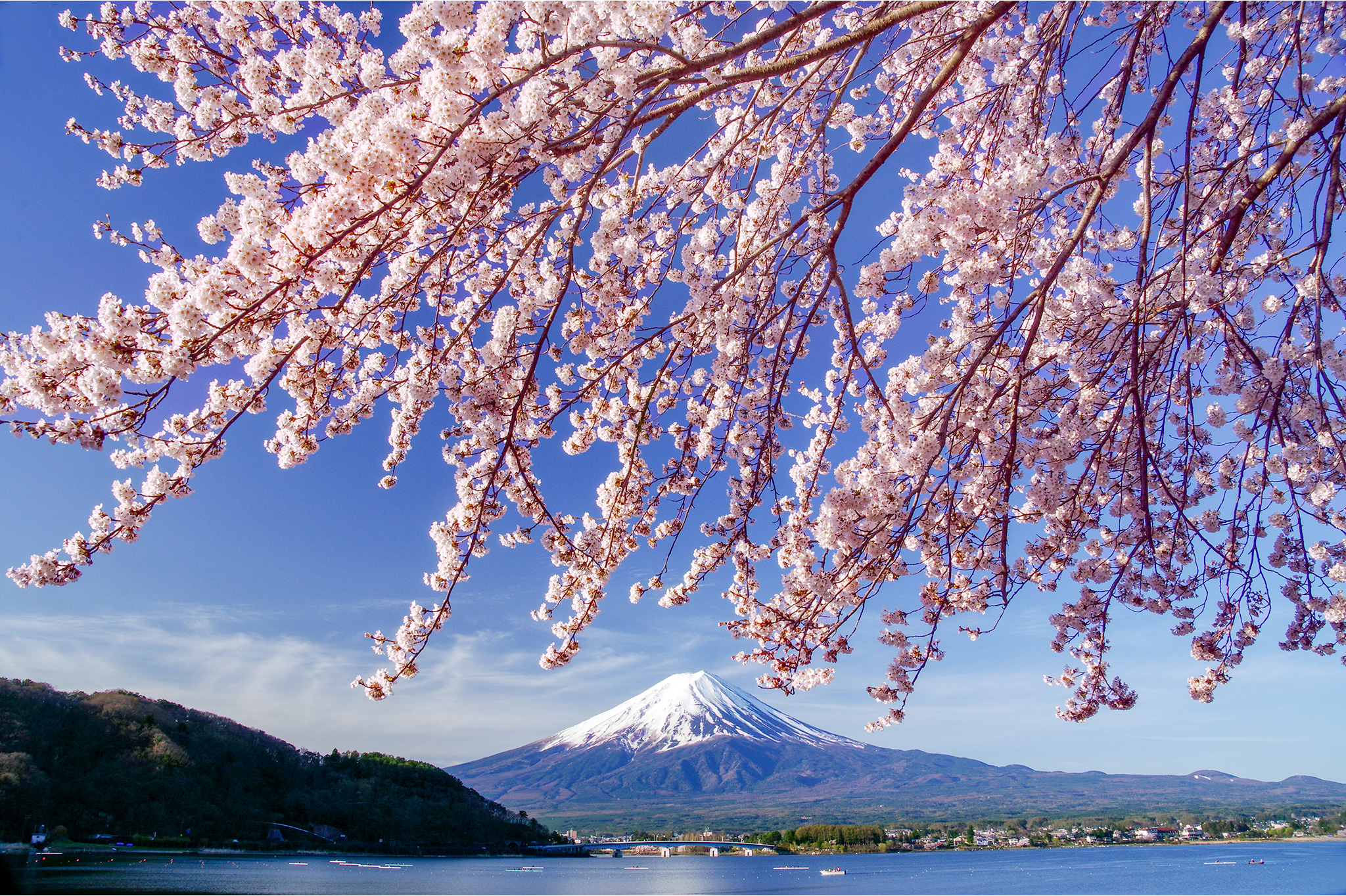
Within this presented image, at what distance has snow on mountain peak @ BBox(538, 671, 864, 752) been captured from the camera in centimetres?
16488

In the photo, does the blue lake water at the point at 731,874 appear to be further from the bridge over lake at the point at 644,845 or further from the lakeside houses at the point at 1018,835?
the lakeside houses at the point at 1018,835

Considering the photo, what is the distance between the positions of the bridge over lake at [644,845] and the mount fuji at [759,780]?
19339mm

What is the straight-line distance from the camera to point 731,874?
7238cm

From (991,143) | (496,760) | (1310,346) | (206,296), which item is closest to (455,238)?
(206,296)

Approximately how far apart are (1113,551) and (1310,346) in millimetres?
1294

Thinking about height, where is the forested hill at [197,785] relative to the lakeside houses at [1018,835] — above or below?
above

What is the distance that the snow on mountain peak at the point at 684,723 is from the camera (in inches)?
6491

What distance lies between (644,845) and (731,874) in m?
13.8

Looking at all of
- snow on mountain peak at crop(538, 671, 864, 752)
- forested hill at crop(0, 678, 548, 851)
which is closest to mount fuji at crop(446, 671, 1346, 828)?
snow on mountain peak at crop(538, 671, 864, 752)

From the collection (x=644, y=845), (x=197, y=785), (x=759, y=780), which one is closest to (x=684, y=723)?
(x=759, y=780)

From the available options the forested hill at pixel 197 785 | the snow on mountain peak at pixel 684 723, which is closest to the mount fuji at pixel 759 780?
the snow on mountain peak at pixel 684 723

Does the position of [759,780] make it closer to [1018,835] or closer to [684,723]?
[684,723]

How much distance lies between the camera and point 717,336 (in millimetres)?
3311

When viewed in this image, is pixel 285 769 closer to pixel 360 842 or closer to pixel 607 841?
pixel 360 842
